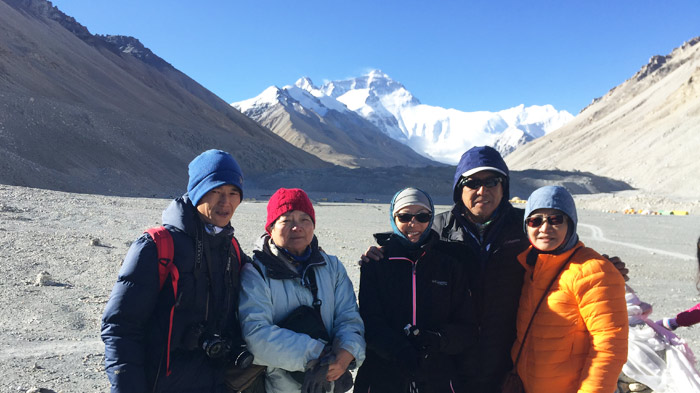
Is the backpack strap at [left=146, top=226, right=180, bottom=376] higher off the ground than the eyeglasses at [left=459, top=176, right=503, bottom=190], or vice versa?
the eyeglasses at [left=459, top=176, right=503, bottom=190]

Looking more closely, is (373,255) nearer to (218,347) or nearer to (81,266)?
(218,347)

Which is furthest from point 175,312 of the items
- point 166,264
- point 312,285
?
point 312,285

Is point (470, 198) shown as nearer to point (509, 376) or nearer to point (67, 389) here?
point (509, 376)

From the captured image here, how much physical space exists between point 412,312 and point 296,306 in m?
0.66

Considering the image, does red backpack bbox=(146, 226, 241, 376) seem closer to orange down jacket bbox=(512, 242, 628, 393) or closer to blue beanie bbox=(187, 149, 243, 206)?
blue beanie bbox=(187, 149, 243, 206)

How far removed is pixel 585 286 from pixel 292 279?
1.55 m

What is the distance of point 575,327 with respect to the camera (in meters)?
2.42

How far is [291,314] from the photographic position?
8.29ft

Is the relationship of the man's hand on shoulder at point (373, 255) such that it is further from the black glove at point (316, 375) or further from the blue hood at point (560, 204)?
the blue hood at point (560, 204)

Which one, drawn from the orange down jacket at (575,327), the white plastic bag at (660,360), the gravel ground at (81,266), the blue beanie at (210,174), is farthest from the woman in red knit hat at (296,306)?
the gravel ground at (81,266)

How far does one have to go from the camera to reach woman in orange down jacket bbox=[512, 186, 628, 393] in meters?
2.31

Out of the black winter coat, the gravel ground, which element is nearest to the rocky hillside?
the gravel ground

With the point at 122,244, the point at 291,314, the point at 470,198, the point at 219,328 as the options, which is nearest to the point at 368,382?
the point at 291,314

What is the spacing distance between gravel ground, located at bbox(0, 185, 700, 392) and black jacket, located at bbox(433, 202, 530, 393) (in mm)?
3387
